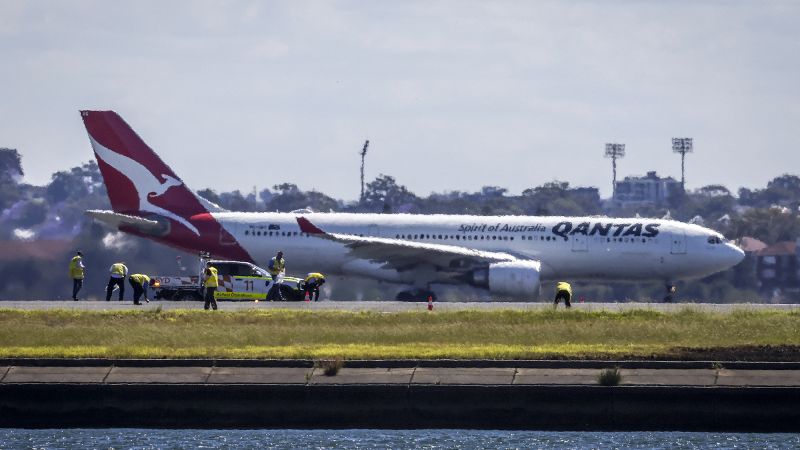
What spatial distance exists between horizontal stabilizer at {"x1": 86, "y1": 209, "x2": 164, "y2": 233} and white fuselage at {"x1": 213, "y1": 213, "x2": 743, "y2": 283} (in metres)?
2.34

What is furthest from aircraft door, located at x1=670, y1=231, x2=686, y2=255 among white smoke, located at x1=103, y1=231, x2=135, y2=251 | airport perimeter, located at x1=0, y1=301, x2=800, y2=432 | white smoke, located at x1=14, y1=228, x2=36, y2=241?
white smoke, located at x1=14, y1=228, x2=36, y2=241

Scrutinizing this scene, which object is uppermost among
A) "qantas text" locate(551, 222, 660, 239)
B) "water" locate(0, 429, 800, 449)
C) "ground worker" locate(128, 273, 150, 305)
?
"qantas text" locate(551, 222, 660, 239)

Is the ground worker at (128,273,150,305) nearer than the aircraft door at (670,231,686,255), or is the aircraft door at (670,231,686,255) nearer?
the ground worker at (128,273,150,305)

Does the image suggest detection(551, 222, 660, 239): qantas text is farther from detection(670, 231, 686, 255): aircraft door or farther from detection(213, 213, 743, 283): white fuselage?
detection(670, 231, 686, 255): aircraft door

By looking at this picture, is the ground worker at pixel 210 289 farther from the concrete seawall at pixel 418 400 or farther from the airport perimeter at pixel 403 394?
the concrete seawall at pixel 418 400

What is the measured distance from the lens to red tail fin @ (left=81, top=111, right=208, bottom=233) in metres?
60.9

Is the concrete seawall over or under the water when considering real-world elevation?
over

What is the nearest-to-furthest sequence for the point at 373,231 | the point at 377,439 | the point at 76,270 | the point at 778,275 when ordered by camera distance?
the point at 377,439 < the point at 76,270 < the point at 373,231 < the point at 778,275

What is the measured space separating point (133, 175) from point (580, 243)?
17354 mm

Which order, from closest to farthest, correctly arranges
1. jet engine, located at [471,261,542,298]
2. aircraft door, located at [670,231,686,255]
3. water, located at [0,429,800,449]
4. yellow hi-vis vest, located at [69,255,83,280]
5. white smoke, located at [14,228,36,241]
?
water, located at [0,429,800,449]
yellow hi-vis vest, located at [69,255,83,280]
jet engine, located at [471,261,542,298]
aircraft door, located at [670,231,686,255]
white smoke, located at [14,228,36,241]

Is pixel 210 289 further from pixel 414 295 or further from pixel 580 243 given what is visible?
pixel 580 243

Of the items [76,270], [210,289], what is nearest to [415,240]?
[76,270]

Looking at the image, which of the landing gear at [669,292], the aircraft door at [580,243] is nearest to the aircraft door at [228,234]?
the aircraft door at [580,243]

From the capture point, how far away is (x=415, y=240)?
5931cm
